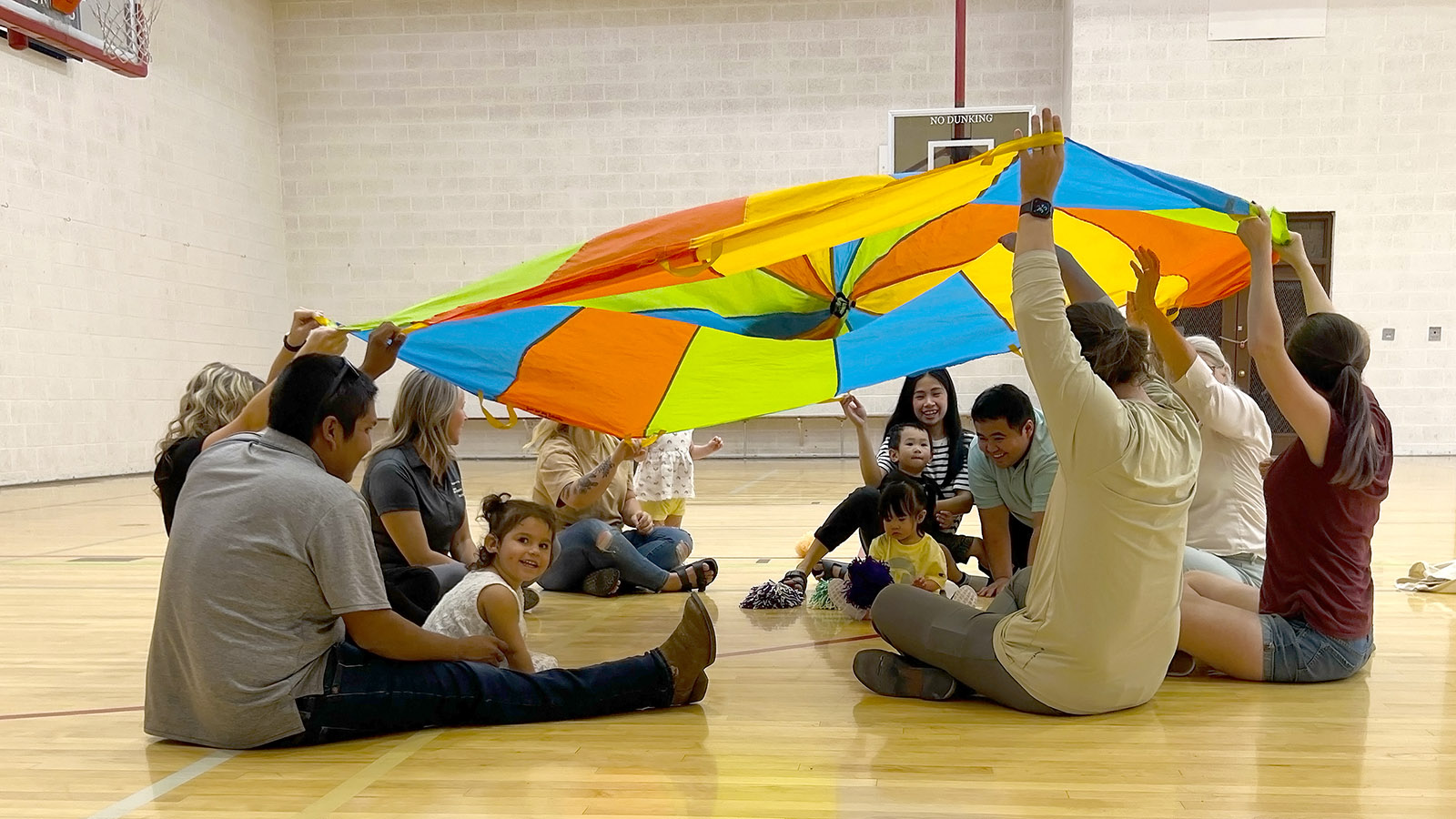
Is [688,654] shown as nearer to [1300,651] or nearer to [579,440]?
[1300,651]

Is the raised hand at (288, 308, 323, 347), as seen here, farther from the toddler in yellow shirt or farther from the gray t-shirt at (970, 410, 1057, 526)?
the gray t-shirt at (970, 410, 1057, 526)

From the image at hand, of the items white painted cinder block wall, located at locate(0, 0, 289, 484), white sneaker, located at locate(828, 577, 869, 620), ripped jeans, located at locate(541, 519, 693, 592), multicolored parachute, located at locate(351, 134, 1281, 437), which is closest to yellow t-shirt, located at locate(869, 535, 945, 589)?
white sneaker, located at locate(828, 577, 869, 620)

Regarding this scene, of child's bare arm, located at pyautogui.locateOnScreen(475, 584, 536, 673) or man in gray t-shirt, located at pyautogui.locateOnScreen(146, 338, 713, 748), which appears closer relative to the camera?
man in gray t-shirt, located at pyautogui.locateOnScreen(146, 338, 713, 748)

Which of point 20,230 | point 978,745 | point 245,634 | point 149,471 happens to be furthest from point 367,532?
point 149,471

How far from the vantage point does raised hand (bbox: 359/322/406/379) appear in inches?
96.7

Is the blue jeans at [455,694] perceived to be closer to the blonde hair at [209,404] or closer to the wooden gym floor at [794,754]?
the wooden gym floor at [794,754]

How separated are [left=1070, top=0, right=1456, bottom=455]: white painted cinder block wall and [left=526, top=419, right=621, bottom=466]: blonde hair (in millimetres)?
7092

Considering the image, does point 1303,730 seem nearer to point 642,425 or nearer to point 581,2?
point 642,425

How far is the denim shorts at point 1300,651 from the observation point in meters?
2.40

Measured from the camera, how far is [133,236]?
8766 mm

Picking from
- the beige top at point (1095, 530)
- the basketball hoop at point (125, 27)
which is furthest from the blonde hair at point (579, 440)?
the basketball hoop at point (125, 27)

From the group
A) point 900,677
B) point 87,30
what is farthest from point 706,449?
point 87,30

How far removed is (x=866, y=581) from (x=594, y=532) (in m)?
0.99

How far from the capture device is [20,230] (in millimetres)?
7609
